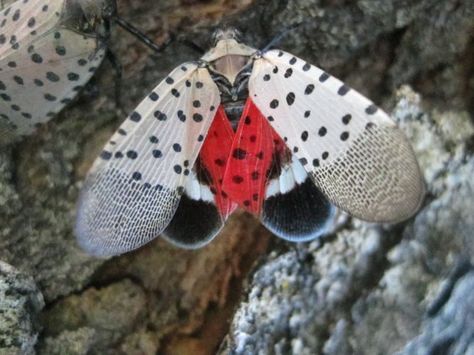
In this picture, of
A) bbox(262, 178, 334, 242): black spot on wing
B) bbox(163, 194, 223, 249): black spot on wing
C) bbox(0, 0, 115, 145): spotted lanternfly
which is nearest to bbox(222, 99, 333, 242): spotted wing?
bbox(262, 178, 334, 242): black spot on wing

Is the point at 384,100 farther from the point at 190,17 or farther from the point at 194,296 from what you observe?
the point at 194,296

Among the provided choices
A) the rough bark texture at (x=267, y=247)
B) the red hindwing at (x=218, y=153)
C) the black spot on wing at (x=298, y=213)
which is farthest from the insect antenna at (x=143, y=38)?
the black spot on wing at (x=298, y=213)

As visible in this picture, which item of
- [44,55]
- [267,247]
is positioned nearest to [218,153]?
[267,247]

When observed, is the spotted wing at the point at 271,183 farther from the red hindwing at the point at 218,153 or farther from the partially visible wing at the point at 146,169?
the partially visible wing at the point at 146,169

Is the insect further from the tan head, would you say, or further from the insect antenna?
the insect antenna

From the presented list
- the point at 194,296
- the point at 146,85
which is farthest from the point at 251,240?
the point at 146,85

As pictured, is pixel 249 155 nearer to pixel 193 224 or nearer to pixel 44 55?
pixel 193 224

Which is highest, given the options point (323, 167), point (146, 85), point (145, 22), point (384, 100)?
point (145, 22)
